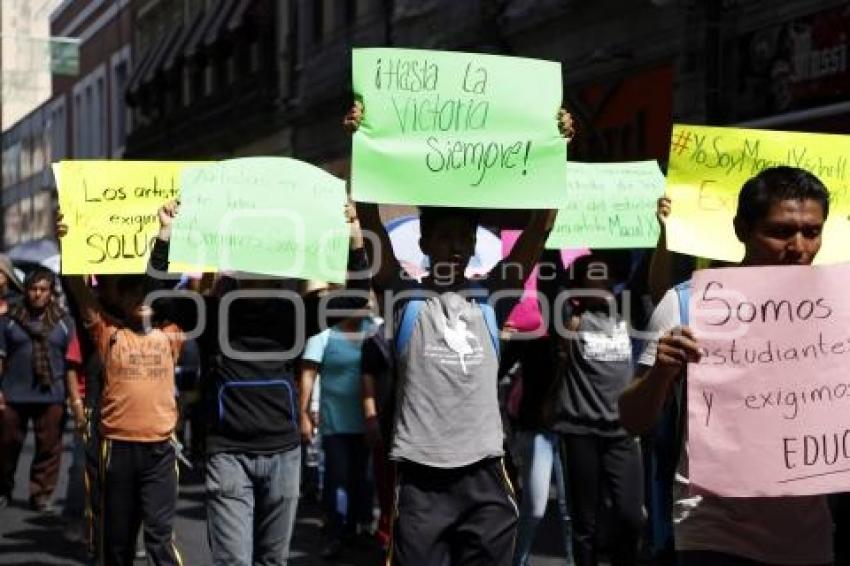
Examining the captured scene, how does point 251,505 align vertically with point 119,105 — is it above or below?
below

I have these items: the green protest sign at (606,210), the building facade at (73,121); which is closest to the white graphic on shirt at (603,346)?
the green protest sign at (606,210)

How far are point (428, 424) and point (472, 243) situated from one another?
0.61 metres

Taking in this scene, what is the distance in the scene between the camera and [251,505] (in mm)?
5375

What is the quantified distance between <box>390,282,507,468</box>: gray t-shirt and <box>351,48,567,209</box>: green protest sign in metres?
0.44

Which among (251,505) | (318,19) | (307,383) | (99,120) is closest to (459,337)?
(251,505)

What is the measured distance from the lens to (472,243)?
460cm

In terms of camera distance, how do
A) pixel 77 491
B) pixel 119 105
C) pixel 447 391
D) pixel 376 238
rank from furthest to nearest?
pixel 119 105 → pixel 77 491 → pixel 376 238 → pixel 447 391

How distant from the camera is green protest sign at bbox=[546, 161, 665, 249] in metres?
7.08

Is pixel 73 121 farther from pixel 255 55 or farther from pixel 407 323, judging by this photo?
pixel 407 323

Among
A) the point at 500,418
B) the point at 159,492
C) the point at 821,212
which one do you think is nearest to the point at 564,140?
the point at 500,418

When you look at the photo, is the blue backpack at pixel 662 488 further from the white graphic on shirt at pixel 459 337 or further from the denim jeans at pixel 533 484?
the white graphic on shirt at pixel 459 337

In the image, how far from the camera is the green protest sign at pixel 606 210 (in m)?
7.08

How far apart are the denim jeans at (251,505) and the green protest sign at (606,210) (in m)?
2.13

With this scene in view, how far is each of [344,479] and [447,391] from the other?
4.00 metres
